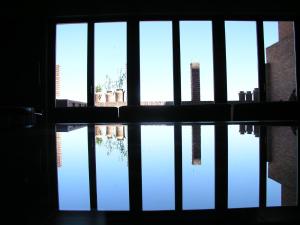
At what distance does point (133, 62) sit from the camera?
5883 mm

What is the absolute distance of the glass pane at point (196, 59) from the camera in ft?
19.5

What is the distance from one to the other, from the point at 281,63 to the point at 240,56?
2.16m

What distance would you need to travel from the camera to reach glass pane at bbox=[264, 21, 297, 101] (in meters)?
6.16

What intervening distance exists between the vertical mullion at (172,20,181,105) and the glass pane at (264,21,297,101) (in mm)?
2062

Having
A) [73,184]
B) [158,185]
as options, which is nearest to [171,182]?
[158,185]

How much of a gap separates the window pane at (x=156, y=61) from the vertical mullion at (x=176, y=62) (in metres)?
0.08

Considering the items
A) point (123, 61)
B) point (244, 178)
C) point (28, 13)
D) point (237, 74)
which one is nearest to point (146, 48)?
point (123, 61)

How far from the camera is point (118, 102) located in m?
6.21

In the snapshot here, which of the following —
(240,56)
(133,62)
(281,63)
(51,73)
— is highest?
(281,63)

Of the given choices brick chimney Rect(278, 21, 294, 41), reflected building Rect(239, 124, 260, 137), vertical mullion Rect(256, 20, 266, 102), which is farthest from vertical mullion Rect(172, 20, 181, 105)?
reflected building Rect(239, 124, 260, 137)

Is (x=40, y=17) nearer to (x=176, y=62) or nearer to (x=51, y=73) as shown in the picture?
(x=51, y=73)

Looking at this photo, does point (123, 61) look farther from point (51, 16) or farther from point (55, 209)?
point (55, 209)

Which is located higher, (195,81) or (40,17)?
(40,17)

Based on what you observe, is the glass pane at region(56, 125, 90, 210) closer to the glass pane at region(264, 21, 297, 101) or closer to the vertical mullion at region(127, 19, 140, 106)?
the vertical mullion at region(127, 19, 140, 106)
